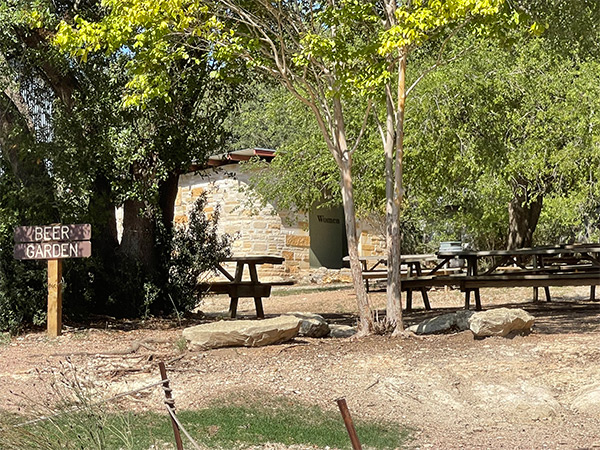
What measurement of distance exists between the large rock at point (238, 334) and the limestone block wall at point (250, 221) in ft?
41.8

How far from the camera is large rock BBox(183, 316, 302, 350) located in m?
10.1

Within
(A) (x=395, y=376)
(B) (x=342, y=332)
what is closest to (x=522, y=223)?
(B) (x=342, y=332)

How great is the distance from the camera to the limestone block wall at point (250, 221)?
23.6 m

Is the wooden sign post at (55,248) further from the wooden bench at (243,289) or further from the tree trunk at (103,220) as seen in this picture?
the wooden bench at (243,289)

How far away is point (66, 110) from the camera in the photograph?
1271 cm

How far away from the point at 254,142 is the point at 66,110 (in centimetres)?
2598

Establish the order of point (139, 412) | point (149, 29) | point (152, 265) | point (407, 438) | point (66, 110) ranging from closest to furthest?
point (407, 438) → point (139, 412) → point (149, 29) → point (66, 110) → point (152, 265)

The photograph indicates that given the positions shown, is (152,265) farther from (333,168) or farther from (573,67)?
(573,67)

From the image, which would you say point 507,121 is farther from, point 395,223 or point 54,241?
point 54,241

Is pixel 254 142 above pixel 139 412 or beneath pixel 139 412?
above

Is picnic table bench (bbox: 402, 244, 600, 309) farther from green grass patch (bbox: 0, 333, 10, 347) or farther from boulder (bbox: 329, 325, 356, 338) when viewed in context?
green grass patch (bbox: 0, 333, 10, 347)

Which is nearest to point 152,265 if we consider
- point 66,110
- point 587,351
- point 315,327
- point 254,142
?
point 66,110

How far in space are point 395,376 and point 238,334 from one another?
81.4 inches

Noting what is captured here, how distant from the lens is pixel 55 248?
11812mm
